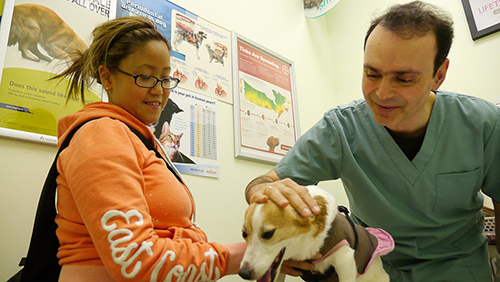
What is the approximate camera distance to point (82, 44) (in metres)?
1.39

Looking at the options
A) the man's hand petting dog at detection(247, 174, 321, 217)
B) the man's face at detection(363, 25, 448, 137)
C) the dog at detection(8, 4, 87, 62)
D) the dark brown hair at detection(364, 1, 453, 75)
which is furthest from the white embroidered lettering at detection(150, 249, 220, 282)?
the dog at detection(8, 4, 87, 62)

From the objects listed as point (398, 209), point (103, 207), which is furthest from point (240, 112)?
point (103, 207)

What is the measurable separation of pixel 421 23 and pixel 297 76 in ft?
5.18

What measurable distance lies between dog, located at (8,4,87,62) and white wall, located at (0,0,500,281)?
377mm

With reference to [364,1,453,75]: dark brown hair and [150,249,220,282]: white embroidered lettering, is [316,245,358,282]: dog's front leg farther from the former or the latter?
[364,1,453,75]: dark brown hair

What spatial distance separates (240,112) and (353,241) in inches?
48.9

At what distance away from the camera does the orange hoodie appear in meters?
0.58

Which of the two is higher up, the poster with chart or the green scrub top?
the poster with chart

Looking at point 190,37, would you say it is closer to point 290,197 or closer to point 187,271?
point 290,197

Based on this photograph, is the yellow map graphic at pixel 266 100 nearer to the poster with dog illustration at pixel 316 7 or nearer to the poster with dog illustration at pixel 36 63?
the poster with dog illustration at pixel 316 7

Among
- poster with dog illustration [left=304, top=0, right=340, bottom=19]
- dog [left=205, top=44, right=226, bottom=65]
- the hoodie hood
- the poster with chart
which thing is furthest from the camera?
poster with dog illustration [left=304, top=0, right=340, bottom=19]

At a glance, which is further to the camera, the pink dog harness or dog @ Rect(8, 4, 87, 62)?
dog @ Rect(8, 4, 87, 62)

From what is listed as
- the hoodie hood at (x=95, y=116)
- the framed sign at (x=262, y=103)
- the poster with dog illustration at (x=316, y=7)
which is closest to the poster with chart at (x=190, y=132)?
the framed sign at (x=262, y=103)

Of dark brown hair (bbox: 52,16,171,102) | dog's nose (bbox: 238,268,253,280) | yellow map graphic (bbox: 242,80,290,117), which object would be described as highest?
yellow map graphic (bbox: 242,80,290,117)
